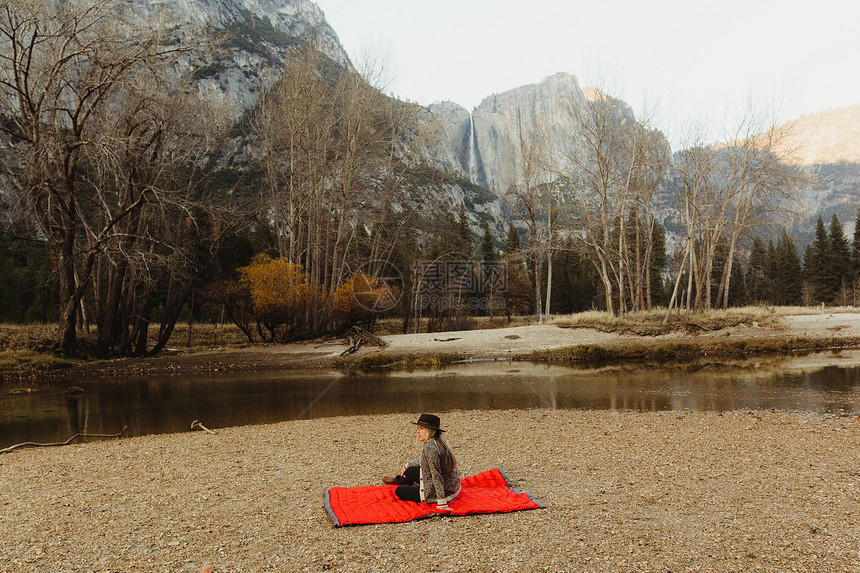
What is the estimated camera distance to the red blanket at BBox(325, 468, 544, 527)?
15.8ft

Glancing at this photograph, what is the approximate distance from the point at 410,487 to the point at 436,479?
33cm

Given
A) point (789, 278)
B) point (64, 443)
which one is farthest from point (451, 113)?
point (64, 443)

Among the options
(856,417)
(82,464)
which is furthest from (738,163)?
(82,464)

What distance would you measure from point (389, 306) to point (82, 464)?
23.4 meters

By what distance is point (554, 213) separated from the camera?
105ft

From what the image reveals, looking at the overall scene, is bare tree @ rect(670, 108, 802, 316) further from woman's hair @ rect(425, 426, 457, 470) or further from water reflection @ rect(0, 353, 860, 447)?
woman's hair @ rect(425, 426, 457, 470)

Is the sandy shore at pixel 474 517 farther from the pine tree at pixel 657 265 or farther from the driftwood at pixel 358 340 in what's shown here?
the pine tree at pixel 657 265

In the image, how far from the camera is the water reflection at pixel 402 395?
11.3m

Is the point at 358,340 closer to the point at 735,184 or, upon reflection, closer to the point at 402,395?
the point at 402,395

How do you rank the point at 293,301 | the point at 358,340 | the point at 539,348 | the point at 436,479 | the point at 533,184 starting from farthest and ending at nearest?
1. the point at 533,184
2. the point at 293,301
3. the point at 358,340
4. the point at 539,348
5. the point at 436,479

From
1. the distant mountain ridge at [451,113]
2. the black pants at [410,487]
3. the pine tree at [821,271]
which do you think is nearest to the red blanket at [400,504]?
the black pants at [410,487]

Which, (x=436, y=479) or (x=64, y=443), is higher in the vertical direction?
(x=436, y=479)

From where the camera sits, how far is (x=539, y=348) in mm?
23000

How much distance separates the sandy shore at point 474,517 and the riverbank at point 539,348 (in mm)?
12467
